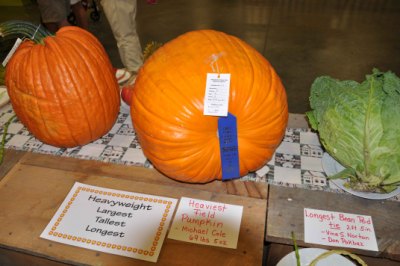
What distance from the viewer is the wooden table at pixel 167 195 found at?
0.79m

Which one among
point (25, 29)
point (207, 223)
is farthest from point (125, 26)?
point (207, 223)

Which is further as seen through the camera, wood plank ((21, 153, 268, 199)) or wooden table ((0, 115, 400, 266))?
wood plank ((21, 153, 268, 199))

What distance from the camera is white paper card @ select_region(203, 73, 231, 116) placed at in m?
0.78

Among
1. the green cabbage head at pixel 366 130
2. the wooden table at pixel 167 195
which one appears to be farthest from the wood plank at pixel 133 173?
the green cabbage head at pixel 366 130

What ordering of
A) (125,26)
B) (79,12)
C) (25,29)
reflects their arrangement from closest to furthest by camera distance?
(25,29) → (125,26) → (79,12)

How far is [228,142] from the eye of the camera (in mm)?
826

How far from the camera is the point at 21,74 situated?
0.97 metres

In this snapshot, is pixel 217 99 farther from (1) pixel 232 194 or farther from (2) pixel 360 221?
(2) pixel 360 221

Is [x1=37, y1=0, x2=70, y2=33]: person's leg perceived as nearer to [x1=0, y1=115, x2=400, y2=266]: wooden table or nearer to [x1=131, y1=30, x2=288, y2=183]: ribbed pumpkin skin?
[x1=0, y1=115, x2=400, y2=266]: wooden table

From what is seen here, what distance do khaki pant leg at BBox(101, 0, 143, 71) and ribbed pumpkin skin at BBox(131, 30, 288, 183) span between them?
61.3 inches

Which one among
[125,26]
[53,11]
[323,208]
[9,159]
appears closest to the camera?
[323,208]

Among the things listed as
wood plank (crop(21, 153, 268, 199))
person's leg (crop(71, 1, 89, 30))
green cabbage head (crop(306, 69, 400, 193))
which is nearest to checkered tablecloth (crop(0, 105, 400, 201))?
wood plank (crop(21, 153, 268, 199))

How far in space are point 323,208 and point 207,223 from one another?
1.14 feet

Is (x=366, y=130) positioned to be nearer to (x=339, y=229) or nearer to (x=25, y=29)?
(x=339, y=229)
